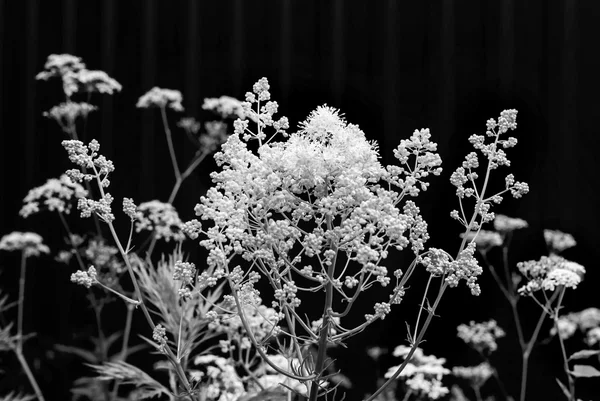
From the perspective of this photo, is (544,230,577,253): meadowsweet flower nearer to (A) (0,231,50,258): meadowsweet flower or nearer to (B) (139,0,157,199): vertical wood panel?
(B) (139,0,157,199): vertical wood panel

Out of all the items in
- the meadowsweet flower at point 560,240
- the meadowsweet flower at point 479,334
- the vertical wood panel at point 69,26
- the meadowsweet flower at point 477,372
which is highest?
the vertical wood panel at point 69,26

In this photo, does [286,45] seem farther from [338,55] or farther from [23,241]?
[23,241]

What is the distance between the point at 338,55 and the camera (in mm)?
2703

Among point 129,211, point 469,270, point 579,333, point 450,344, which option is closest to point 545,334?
point 579,333

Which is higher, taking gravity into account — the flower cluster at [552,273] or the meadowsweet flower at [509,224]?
the meadowsweet flower at [509,224]

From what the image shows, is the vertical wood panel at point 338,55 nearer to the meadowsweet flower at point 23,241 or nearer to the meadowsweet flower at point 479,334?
the meadowsweet flower at point 479,334

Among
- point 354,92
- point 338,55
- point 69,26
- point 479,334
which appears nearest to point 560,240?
point 479,334

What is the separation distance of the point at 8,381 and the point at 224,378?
1650mm

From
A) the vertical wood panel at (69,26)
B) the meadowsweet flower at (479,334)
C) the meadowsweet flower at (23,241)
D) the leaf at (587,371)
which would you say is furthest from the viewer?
the vertical wood panel at (69,26)

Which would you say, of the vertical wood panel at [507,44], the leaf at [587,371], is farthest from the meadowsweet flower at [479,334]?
the vertical wood panel at [507,44]

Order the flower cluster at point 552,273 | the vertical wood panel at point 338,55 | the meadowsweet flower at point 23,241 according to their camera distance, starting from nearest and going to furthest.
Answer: the flower cluster at point 552,273
the meadowsweet flower at point 23,241
the vertical wood panel at point 338,55

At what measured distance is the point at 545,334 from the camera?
2521 mm

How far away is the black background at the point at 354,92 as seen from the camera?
2.54m

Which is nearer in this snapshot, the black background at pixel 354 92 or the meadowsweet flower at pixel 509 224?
the meadowsweet flower at pixel 509 224
